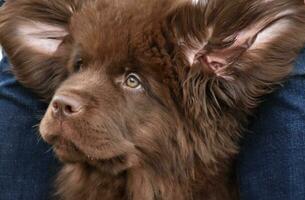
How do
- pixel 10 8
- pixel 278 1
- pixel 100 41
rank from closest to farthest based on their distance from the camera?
1. pixel 278 1
2. pixel 100 41
3. pixel 10 8

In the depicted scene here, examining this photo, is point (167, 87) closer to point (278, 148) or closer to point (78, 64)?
point (78, 64)

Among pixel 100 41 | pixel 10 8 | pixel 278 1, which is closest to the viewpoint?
pixel 278 1

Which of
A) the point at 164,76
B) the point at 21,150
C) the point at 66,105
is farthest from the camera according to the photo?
the point at 21,150

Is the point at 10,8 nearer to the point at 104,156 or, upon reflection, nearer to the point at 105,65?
the point at 105,65

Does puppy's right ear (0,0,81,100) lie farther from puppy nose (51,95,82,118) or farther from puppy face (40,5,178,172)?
puppy nose (51,95,82,118)

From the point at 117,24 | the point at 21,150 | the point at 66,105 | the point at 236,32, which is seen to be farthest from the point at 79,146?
the point at 236,32

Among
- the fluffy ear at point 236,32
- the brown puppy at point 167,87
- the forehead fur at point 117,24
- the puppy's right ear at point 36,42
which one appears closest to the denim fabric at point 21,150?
the puppy's right ear at point 36,42

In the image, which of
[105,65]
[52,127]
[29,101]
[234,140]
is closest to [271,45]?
[234,140]
